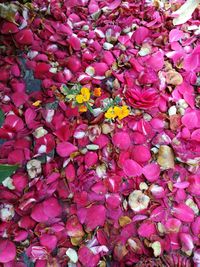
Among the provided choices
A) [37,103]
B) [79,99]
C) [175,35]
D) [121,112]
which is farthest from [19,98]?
[175,35]

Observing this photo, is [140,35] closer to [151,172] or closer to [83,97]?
[83,97]

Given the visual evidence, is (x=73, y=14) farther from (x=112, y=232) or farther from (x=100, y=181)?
(x=112, y=232)

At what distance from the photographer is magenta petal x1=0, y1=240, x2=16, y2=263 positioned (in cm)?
106

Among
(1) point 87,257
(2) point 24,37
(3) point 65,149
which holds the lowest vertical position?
(1) point 87,257

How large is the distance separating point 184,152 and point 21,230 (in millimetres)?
409

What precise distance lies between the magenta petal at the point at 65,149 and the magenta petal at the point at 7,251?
23 centimetres

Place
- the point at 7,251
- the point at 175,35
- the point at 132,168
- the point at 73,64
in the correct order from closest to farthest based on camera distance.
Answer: the point at 7,251 < the point at 132,168 < the point at 73,64 < the point at 175,35

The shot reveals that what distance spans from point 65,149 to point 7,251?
0.87ft

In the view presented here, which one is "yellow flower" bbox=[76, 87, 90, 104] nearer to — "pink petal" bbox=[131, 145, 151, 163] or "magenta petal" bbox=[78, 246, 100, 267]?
"pink petal" bbox=[131, 145, 151, 163]

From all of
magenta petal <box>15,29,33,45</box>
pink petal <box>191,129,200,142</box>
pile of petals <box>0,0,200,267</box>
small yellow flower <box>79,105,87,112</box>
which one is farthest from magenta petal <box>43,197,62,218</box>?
magenta petal <box>15,29,33,45</box>

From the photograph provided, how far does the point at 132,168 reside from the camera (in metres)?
1.18

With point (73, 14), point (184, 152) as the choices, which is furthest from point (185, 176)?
point (73, 14)

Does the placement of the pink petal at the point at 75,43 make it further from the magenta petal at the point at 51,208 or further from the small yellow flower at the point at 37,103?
the magenta petal at the point at 51,208

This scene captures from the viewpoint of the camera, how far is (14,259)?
1074 mm
